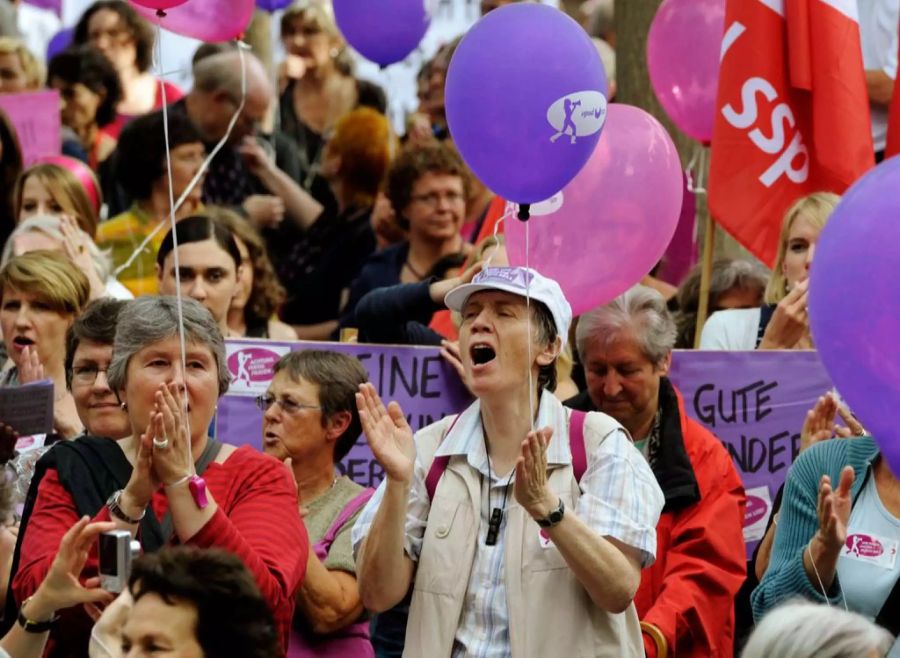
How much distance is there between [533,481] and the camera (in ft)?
18.0

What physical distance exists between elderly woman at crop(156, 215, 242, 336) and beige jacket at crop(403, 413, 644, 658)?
7.09 feet

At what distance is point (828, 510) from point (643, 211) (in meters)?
1.81

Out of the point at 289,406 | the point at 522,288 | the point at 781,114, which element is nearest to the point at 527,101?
the point at 522,288

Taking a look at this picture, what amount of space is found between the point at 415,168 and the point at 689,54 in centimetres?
125

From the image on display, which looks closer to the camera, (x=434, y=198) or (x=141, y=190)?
(x=434, y=198)

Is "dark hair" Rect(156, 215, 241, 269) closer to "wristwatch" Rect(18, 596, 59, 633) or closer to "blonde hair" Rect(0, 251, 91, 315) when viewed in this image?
"blonde hair" Rect(0, 251, 91, 315)

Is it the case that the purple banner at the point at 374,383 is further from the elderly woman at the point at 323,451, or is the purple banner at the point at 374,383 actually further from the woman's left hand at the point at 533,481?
the woman's left hand at the point at 533,481

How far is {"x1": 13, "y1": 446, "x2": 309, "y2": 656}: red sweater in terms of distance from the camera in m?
5.43

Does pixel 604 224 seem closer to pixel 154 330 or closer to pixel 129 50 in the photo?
pixel 154 330

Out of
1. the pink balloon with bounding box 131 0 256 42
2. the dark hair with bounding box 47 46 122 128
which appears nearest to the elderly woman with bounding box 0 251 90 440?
the pink balloon with bounding box 131 0 256 42

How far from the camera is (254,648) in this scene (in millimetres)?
4668

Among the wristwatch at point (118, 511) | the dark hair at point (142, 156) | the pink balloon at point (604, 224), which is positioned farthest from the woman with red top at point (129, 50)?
the wristwatch at point (118, 511)

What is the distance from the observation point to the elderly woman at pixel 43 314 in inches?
291

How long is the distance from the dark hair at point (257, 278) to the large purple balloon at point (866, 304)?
11.0 feet
